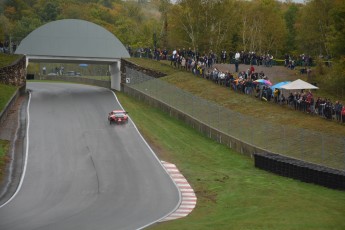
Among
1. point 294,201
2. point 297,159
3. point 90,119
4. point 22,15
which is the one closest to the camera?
point 294,201

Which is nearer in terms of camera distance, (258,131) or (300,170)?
(300,170)

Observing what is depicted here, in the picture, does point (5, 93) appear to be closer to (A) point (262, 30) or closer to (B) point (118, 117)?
(B) point (118, 117)

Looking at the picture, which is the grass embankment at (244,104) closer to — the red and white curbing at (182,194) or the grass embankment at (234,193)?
the grass embankment at (234,193)

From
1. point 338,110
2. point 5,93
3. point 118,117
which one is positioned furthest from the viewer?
point 5,93

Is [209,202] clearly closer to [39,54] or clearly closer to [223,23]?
[39,54]

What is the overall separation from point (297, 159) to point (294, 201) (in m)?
8.24

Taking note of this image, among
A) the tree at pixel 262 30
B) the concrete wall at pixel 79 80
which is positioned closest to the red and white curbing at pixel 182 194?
the concrete wall at pixel 79 80

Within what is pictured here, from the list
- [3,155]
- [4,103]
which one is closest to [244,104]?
[4,103]

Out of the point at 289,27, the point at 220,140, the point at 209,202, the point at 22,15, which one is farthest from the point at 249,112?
the point at 22,15

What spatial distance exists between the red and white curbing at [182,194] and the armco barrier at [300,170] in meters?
5.08

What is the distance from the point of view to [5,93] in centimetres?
5956

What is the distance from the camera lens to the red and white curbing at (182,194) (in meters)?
30.1

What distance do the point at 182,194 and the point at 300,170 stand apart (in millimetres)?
6599

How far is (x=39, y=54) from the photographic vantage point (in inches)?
2756
